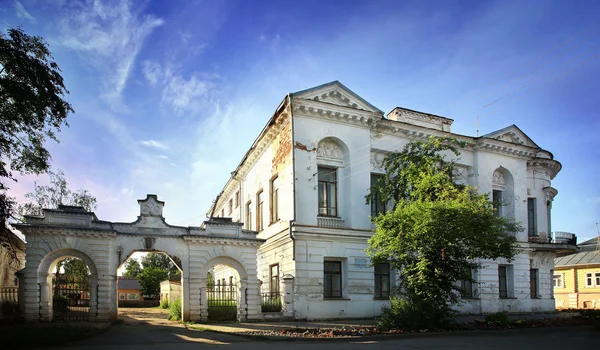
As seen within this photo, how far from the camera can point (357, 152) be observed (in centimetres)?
2469

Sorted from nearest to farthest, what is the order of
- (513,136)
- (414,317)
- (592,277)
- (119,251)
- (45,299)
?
(414,317) < (45,299) < (119,251) < (513,136) < (592,277)

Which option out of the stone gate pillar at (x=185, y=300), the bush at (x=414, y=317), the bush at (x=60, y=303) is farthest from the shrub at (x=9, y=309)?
the bush at (x=414, y=317)

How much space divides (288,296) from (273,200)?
263 inches

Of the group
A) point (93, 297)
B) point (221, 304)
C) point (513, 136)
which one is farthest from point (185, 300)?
point (513, 136)

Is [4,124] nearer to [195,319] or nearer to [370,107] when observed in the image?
[195,319]

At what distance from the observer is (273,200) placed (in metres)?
26.5

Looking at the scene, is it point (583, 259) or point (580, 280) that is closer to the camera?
point (580, 280)

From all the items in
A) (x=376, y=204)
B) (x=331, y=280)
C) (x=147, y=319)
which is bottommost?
(x=147, y=319)

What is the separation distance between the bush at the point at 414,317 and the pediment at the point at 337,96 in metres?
11.0

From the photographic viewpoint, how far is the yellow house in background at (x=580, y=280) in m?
45.7

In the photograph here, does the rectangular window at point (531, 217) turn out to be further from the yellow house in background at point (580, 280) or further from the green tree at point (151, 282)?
the green tree at point (151, 282)

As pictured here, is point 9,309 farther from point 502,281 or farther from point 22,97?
point 502,281

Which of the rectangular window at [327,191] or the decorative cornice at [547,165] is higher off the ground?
the decorative cornice at [547,165]

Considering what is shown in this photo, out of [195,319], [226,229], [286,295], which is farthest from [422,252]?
[195,319]
